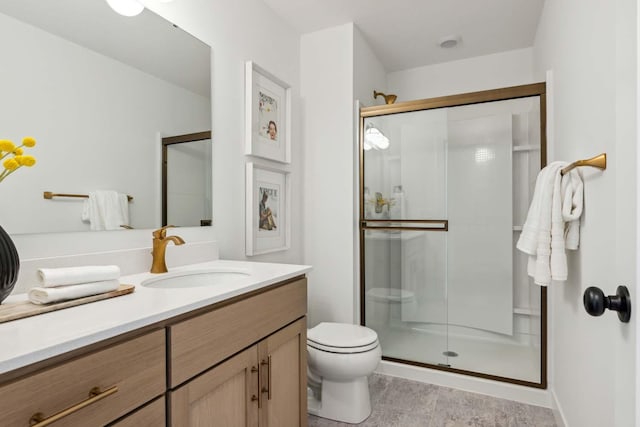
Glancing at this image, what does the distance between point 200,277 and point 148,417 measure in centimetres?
75

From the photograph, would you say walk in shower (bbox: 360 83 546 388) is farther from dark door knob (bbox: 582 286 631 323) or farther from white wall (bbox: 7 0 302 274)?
dark door knob (bbox: 582 286 631 323)

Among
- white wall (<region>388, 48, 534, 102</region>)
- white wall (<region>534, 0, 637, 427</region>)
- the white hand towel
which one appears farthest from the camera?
white wall (<region>388, 48, 534, 102</region>)

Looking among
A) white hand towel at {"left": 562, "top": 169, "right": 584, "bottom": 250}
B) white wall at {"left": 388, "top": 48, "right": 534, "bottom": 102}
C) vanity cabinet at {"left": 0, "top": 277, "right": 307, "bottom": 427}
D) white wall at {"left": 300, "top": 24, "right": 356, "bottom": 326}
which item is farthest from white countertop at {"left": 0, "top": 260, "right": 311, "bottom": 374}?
white wall at {"left": 388, "top": 48, "right": 534, "bottom": 102}

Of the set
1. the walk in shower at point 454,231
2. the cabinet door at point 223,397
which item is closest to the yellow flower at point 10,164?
the cabinet door at point 223,397

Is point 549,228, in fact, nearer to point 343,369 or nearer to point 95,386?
point 343,369

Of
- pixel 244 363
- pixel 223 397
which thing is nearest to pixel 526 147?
pixel 244 363

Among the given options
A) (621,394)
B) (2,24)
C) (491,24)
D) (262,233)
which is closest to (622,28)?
(621,394)

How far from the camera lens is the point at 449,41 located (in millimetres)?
2785

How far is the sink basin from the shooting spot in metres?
1.44

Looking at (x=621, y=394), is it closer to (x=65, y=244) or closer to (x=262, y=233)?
(x=65, y=244)

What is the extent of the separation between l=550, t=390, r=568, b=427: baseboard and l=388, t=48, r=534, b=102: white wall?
2.28 m

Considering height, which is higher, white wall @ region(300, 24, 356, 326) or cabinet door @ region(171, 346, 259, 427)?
white wall @ region(300, 24, 356, 326)

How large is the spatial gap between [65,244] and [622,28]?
1541 millimetres

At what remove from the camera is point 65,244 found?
1223 millimetres
